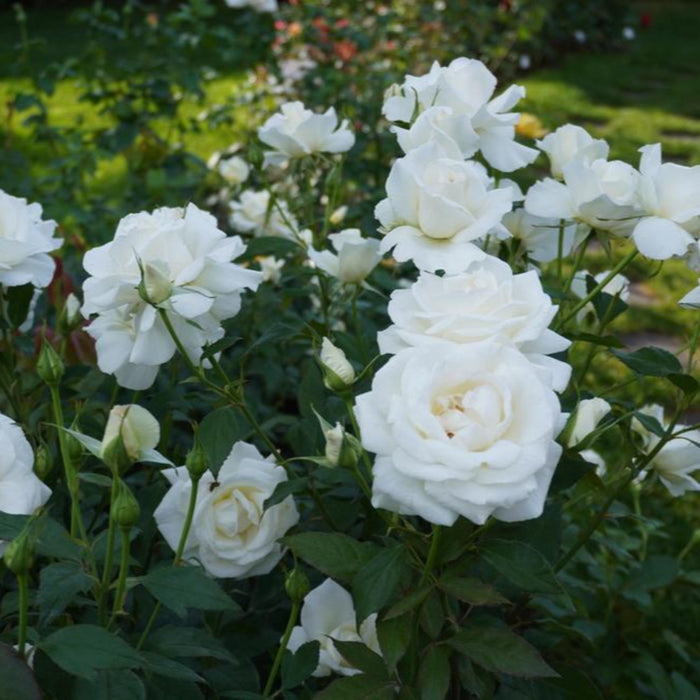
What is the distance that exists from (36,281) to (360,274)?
1.13 ft

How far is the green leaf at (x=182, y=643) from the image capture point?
88cm

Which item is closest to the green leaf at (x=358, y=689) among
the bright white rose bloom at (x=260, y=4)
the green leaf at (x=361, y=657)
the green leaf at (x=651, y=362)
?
the green leaf at (x=361, y=657)

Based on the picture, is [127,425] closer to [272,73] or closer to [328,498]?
[328,498]

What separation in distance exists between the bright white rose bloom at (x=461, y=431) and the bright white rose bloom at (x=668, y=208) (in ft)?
0.79

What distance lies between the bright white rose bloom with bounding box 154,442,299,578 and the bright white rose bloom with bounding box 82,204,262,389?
0.12m

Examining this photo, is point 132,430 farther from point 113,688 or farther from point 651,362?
point 651,362

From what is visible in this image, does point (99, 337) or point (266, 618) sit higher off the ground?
point (99, 337)

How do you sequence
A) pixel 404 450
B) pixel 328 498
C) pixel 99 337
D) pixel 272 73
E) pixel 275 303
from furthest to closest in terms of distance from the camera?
pixel 272 73
pixel 275 303
pixel 328 498
pixel 99 337
pixel 404 450

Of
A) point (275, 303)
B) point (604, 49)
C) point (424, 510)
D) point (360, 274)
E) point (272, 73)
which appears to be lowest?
point (604, 49)

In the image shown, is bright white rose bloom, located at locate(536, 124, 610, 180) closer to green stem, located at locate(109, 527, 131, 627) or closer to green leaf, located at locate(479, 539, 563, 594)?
green leaf, located at locate(479, 539, 563, 594)

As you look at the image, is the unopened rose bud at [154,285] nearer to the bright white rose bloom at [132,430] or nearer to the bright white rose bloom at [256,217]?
the bright white rose bloom at [132,430]

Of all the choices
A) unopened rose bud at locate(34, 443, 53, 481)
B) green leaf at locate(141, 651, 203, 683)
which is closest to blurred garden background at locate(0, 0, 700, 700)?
green leaf at locate(141, 651, 203, 683)

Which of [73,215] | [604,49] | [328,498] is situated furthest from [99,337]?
[604,49]

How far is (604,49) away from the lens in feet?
25.8
